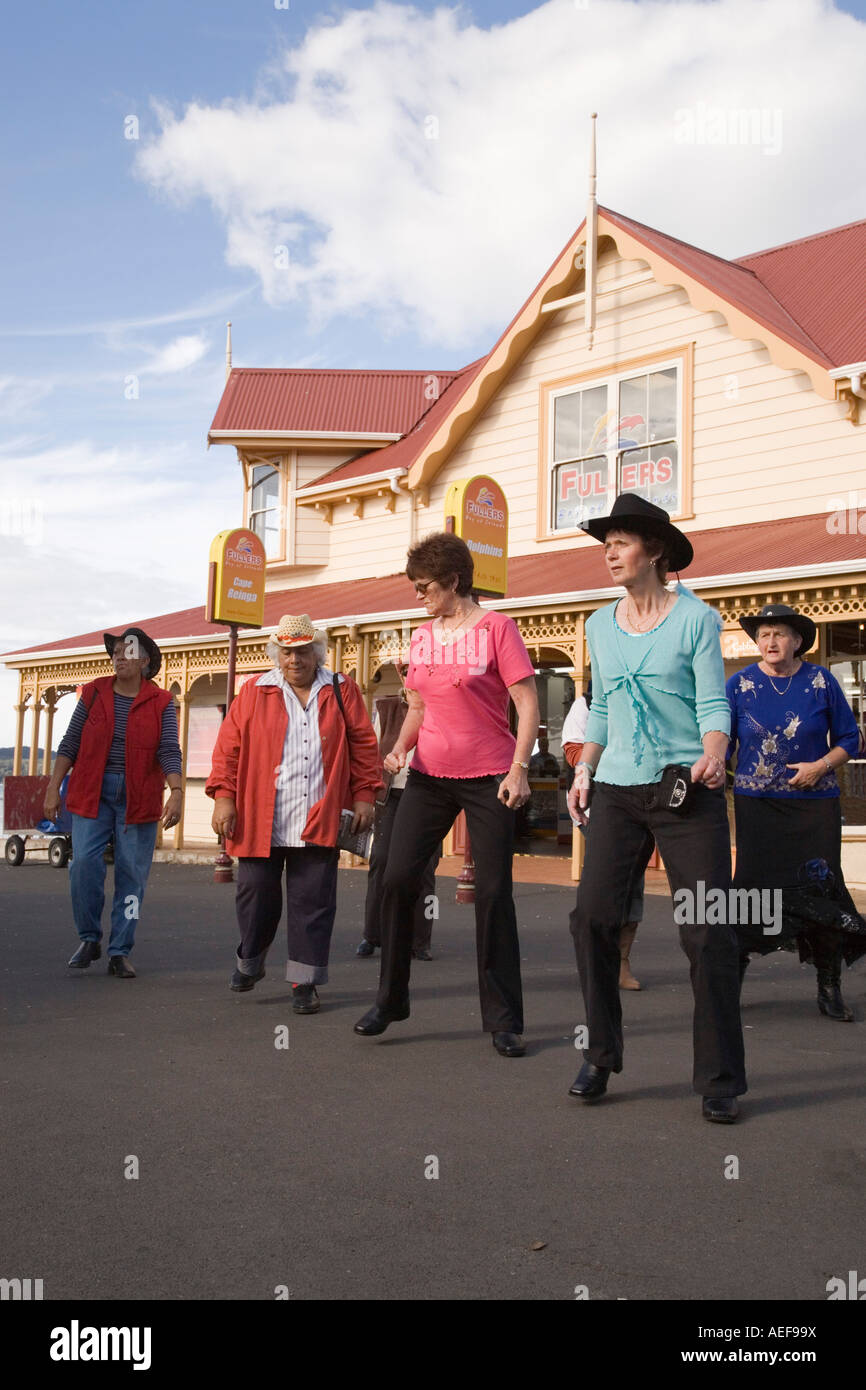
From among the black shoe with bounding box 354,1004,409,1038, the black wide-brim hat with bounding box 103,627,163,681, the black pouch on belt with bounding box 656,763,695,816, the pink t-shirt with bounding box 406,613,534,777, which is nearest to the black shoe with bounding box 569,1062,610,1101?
the black pouch on belt with bounding box 656,763,695,816

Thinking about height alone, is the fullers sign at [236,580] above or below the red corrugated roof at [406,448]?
below

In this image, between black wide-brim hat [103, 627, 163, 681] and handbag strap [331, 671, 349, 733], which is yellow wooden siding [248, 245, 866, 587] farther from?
handbag strap [331, 671, 349, 733]

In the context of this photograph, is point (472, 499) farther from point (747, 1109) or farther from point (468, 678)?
point (747, 1109)

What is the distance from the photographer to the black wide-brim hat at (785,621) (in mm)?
6180

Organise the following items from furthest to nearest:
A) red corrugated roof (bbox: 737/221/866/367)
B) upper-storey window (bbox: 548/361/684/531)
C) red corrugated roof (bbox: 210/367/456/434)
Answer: red corrugated roof (bbox: 210/367/456/434), upper-storey window (bbox: 548/361/684/531), red corrugated roof (bbox: 737/221/866/367)

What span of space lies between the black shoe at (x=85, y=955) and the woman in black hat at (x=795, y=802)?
3.60 m

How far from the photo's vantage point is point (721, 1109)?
417 centimetres

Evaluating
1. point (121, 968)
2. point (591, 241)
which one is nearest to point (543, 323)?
point (591, 241)

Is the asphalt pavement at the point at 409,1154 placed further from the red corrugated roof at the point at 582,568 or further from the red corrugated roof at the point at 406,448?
A: the red corrugated roof at the point at 406,448

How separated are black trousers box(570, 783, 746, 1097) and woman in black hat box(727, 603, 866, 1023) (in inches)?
71.1

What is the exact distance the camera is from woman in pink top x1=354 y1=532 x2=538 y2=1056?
5.21 metres

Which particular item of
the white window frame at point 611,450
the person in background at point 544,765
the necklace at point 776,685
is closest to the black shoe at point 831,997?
the necklace at point 776,685

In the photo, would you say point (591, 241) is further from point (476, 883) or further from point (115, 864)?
point (476, 883)
